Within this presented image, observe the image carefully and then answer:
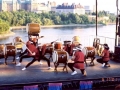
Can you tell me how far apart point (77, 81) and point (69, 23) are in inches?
845

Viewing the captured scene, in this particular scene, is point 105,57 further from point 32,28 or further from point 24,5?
point 24,5

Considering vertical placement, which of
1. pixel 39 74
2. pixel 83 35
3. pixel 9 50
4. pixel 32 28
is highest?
pixel 32 28

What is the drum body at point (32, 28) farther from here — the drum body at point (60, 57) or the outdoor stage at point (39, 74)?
the drum body at point (60, 57)

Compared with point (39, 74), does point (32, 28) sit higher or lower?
higher

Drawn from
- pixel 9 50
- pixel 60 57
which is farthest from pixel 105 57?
pixel 9 50

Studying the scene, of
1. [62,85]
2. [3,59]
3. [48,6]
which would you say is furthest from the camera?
[48,6]

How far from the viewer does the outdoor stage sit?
19.5 feet

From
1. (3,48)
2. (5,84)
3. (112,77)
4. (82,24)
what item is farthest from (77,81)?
(82,24)

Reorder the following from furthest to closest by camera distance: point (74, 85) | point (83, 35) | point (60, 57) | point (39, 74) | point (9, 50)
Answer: point (83, 35) < point (9, 50) < point (60, 57) < point (39, 74) < point (74, 85)

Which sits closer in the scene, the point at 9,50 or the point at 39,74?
the point at 39,74

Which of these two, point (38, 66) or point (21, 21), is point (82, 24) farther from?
point (38, 66)

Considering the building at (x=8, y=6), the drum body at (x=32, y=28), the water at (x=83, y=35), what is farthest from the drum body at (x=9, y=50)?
the building at (x=8, y=6)

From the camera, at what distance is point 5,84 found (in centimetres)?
552

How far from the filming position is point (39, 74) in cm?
642
